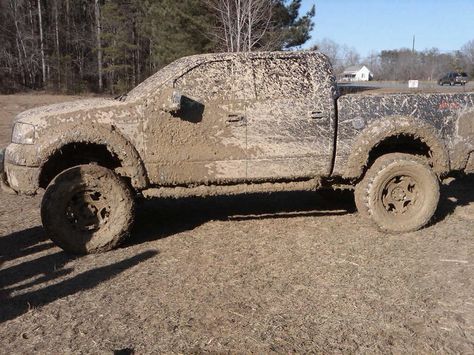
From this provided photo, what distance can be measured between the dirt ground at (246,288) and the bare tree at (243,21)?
13.8 meters

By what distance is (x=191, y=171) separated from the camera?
5.45m

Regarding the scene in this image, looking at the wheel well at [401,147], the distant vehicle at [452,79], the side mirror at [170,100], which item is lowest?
the wheel well at [401,147]

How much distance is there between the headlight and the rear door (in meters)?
Answer: 2.30

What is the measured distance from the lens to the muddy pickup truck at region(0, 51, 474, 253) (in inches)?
A: 206

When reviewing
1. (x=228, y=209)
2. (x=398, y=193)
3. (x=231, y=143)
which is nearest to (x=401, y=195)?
(x=398, y=193)

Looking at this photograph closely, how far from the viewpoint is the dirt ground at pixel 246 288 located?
3549mm

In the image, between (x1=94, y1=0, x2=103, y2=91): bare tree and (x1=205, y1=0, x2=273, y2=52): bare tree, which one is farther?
(x1=94, y1=0, x2=103, y2=91): bare tree

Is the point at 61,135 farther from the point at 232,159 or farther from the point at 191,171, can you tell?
the point at 232,159

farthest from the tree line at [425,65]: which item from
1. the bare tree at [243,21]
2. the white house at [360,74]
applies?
the bare tree at [243,21]

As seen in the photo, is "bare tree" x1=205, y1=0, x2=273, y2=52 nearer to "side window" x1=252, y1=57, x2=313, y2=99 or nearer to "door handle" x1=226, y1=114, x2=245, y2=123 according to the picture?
"side window" x1=252, y1=57, x2=313, y2=99

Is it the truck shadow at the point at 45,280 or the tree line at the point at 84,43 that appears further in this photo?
the tree line at the point at 84,43

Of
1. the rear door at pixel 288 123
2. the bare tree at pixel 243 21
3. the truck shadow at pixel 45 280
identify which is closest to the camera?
the truck shadow at pixel 45 280

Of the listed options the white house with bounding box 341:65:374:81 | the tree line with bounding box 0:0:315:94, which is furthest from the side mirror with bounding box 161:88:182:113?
the white house with bounding box 341:65:374:81

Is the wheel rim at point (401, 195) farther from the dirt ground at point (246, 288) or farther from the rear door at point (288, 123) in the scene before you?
the rear door at point (288, 123)
